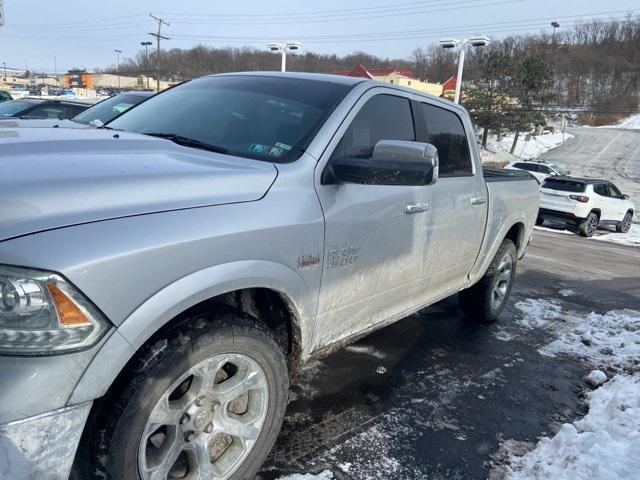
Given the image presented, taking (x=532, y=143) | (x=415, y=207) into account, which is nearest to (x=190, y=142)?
(x=415, y=207)

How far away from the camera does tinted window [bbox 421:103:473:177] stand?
354 centimetres

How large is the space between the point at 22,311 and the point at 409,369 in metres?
2.91

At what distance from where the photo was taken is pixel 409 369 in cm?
382

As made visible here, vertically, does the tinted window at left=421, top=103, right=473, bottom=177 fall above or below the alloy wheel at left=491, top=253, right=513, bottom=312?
above

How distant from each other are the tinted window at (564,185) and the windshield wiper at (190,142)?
14432 millimetres

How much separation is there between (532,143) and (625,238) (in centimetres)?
4137

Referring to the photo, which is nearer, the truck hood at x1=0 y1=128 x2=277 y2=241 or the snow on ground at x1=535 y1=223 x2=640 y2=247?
the truck hood at x1=0 y1=128 x2=277 y2=241

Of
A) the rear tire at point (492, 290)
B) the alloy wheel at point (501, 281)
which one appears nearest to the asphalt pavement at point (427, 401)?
the rear tire at point (492, 290)

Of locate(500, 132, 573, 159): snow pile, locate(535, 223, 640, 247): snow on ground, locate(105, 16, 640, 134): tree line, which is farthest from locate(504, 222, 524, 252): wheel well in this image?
locate(500, 132, 573, 159): snow pile

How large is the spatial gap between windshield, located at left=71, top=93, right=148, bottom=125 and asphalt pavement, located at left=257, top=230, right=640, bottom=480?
211 inches

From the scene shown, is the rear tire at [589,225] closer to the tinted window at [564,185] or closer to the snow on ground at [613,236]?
the snow on ground at [613,236]

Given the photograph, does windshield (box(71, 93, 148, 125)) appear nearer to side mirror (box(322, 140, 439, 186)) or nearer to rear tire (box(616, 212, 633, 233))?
side mirror (box(322, 140, 439, 186))

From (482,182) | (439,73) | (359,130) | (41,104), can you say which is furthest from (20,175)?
(439,73)

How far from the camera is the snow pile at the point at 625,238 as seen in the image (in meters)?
14.0
